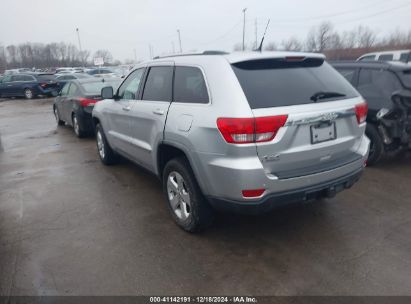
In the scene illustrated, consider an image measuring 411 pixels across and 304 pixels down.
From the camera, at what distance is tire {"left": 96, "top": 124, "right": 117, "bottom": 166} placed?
232 inches

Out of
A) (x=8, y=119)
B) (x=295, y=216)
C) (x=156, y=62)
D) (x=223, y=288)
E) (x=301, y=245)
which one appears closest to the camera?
(x=223, y=288)

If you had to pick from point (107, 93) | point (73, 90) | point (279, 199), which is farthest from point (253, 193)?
point (73, 90)

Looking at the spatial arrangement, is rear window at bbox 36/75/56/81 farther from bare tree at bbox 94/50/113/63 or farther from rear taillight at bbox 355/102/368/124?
bare tree at bbox 94/50/113/63

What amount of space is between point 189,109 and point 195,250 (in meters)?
1.38

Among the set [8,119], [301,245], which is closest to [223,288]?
[301,245]

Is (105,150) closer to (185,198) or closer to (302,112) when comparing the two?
(185,198)

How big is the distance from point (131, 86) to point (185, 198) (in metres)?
2.06

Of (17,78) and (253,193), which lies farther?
(17,78)

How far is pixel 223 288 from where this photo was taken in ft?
8.92

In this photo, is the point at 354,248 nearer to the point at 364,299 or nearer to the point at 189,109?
the point at 364,299

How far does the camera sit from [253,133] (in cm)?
271

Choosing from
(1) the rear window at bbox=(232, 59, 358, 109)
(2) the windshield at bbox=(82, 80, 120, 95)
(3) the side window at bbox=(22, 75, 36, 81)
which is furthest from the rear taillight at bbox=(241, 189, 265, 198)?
(3) the side window at bbox=(22, 75, 36, 81)

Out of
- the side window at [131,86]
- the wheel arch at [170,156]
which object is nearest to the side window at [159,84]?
the side window at [131,86]

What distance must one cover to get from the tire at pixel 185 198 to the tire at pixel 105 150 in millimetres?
2475
